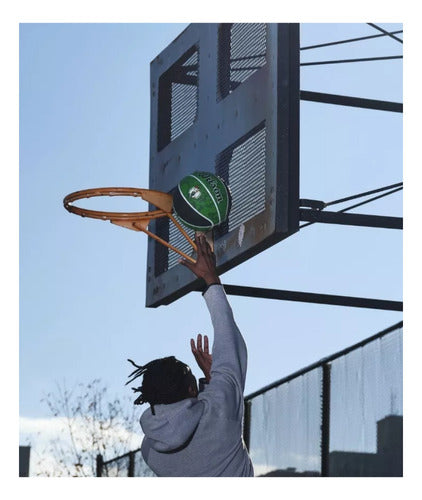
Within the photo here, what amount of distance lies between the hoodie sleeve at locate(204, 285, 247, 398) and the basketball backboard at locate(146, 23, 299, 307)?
2138mm

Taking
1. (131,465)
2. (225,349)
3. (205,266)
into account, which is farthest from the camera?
(131,465)

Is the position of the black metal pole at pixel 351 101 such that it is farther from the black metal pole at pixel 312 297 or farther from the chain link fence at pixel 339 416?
the chain link fence at pixel 339 416

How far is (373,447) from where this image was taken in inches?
321

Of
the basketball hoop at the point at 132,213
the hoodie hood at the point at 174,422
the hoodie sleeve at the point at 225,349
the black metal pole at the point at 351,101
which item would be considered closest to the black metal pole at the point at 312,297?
the basketball hoop at the point at 132,213

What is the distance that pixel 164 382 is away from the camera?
5.22 meters

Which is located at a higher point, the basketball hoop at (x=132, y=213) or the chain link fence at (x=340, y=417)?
the basketball hoop at (x=132, y=213)

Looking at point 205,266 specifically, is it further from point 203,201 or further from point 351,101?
point 351,101

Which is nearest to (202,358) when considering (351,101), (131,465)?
(351,101)

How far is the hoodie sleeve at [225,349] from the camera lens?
5250 millimetres

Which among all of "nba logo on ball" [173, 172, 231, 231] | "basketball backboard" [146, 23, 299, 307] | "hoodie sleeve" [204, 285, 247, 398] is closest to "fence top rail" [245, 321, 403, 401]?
"basketball backboard" [146, 23, 299, 307]

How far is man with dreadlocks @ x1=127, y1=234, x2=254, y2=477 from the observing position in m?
5.16

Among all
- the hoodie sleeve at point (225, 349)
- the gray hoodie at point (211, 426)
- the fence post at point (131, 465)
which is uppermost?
the hoodie sleeve at point (225, 349)

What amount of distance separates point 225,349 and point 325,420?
144 inches
